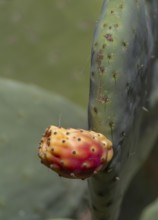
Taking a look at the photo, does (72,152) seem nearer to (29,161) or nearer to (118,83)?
(118,83)

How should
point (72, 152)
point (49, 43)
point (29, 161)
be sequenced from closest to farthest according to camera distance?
point (72, 152) → point (29, 161) → point (49, 43)

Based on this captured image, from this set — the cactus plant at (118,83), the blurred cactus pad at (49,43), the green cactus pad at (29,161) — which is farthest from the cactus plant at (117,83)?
the blurred cactus pad at (49,43)

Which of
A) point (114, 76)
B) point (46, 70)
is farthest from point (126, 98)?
point (46, 70)

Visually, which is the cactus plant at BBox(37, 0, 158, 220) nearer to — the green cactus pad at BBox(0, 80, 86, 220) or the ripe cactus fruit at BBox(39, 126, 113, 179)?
the ripe cactus fruit at BBox(39, 126, 113, 179)

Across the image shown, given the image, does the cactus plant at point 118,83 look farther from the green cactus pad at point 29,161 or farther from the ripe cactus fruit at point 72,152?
the green cactus pad at point 29,161

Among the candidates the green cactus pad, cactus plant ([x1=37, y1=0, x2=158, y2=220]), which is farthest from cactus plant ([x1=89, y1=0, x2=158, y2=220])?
the green cactus pad

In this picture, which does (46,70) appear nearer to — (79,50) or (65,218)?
(79,50)

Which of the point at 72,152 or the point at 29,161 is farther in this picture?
the point at 29,161

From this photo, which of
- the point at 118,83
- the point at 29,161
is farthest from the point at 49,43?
the point at 118,83
